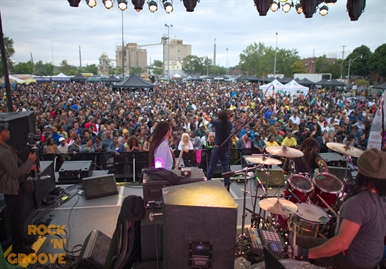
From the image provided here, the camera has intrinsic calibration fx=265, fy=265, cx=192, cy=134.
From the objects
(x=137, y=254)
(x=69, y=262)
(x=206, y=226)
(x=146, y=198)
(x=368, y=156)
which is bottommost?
(x=69, y=262)

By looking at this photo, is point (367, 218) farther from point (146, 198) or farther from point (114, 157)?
point (114, 157)

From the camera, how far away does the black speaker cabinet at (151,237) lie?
9.37 ft

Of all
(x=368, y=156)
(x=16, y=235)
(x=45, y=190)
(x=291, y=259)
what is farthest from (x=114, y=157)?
(x=368, y=156)

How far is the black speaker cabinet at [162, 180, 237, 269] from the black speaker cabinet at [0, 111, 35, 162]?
347 centimetres

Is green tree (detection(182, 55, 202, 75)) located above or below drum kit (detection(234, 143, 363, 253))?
above

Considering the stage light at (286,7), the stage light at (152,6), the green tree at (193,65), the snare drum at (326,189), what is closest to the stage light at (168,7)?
the stage light at (152,6)

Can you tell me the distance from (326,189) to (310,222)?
3.14 ft

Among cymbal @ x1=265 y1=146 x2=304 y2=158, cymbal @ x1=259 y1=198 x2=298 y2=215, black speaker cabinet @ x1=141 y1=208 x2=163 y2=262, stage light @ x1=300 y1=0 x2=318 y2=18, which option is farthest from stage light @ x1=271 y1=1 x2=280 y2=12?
black speaker cabinet @ x1=141 y1=208 x2=163 y2=262

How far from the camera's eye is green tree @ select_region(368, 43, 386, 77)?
51.5 meters

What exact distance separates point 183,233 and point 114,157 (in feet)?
19.0

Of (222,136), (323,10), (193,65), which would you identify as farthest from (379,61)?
(222,136)

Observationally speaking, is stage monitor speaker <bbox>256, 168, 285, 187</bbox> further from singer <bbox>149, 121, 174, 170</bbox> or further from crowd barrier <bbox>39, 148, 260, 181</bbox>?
singer <bbox>149, 121, 174, 170</bbox>

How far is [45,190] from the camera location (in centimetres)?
548

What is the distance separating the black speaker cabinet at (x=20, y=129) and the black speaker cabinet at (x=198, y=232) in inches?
137
